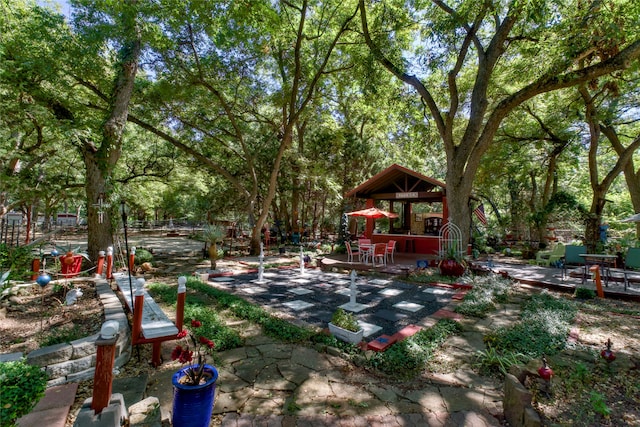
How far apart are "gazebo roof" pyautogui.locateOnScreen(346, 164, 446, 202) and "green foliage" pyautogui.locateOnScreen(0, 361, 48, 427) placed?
1169 cm

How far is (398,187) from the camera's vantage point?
13500 millimetres

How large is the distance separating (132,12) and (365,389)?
9.65m

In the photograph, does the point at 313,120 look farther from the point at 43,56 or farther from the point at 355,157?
the point at 43,56

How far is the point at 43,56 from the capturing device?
780 cm

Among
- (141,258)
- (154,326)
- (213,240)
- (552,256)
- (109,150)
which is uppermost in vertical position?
(109,150)

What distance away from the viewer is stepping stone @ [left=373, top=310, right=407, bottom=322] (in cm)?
522

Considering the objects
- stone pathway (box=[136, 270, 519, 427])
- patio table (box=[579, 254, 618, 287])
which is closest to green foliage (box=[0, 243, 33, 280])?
stone pathway (box=[136, 270, 519, 427])

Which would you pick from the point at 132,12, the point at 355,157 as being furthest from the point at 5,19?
the point at 355,157

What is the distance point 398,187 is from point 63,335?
12313 mm

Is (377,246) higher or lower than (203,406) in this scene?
higher

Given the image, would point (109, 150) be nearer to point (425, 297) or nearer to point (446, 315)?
point (425, 297)

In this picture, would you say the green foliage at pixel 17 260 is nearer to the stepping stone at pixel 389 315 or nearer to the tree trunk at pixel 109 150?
the tree trunk at pixel 109 150

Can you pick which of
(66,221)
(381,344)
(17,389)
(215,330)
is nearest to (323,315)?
(381,344)

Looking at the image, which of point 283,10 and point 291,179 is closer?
point 283,10
